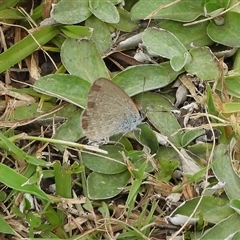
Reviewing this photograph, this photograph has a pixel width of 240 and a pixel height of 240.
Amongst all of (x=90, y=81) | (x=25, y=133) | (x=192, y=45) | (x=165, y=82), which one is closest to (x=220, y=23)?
(x=192, y=45)

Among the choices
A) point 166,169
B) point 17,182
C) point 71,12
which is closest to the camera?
point 17,182

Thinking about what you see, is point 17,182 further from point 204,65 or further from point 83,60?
point 204,65

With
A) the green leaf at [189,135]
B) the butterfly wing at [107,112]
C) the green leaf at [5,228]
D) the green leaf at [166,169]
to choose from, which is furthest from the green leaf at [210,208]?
the green leaf at [5,228]

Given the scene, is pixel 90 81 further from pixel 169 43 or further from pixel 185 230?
pixel 185 230

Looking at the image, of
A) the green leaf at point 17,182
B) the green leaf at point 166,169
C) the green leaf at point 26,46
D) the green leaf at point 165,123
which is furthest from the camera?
the green leaf at point 26,46

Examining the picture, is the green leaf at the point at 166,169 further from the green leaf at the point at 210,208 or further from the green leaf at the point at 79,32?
the green leaf at the point at 79,32

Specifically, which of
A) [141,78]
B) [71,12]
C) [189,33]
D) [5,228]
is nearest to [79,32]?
[71,12]

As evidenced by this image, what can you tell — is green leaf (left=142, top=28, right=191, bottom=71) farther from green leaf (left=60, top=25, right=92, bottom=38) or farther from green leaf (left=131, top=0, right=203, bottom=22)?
green leaf (left=60, top=25, right=92, bottom=38)

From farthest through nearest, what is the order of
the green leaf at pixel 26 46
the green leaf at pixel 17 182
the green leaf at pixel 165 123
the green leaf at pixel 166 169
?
1. the green leaf at pixel 26 46
2. the green leaf at pixel 165 123
3. the green leaf at pixel 166 169
4. the green leaf at pixel 17 182
